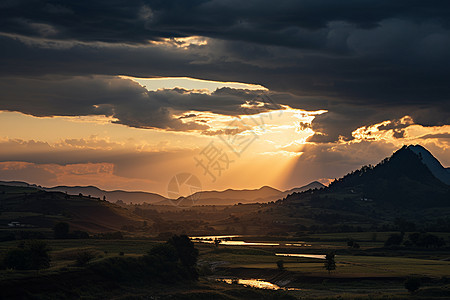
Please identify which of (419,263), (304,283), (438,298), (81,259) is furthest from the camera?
(419,263)

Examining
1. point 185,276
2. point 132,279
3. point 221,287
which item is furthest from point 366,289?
point 132,279

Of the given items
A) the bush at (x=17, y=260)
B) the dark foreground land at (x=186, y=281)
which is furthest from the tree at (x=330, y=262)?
the bush at (x=17, y=260)

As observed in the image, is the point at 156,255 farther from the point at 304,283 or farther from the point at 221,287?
the point at 304,283

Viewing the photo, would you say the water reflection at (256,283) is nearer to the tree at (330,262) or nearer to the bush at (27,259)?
the tree at (330,262)

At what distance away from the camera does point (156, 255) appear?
493 feet

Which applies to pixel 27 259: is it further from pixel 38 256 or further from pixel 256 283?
pixel 256 283

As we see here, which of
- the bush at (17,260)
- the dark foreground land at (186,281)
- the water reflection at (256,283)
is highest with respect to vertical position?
the bush at (17,260)

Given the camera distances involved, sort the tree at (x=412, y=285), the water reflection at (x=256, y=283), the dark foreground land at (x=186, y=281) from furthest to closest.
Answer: the water reflection at (x=256, y=283), the tree at (x=412, y=285), the dark foreground land at (x=186, y=281)

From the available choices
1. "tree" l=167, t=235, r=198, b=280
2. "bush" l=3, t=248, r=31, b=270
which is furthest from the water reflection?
"bush" l=3, t=248, r=31, b=270

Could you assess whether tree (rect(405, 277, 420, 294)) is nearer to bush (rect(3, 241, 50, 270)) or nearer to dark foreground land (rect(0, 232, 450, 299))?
dark foreground land (rect(0, 232, 450, 299))

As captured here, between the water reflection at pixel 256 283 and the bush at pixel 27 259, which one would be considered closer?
the bush at pixel 27 259

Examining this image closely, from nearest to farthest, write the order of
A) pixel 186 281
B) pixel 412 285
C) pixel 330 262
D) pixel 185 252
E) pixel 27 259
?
pixel 27 259 → pixel 412 285 → pixel 186 281 → pixel 185 252 → pixel 330 262

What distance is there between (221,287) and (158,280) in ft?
50.1

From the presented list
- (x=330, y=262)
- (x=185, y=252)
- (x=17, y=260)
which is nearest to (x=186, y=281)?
(x=185, y=252)
